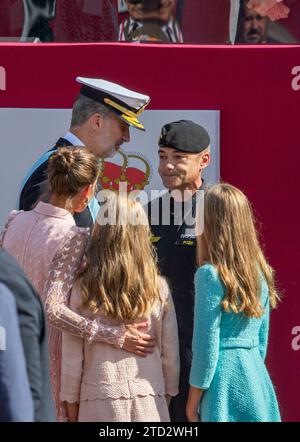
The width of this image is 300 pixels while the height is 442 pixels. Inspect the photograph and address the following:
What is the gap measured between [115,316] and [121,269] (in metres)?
0.15

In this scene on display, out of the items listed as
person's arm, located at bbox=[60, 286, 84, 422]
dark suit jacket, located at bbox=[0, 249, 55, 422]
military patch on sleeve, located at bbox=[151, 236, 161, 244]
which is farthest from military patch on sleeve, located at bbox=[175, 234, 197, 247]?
dark suit jacket, located at bbox=[0, 249, 55, 422]

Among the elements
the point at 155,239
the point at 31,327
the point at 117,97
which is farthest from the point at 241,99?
the point at 31,327

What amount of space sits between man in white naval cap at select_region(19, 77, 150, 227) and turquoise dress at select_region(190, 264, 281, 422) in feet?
3.56

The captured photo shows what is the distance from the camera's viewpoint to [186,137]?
3865mm

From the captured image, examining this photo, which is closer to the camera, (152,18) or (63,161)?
(63,161)

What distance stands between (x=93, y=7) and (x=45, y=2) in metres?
0.21

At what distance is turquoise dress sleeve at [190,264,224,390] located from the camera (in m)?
2.98

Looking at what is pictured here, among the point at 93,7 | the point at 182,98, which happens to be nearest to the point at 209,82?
the point at 182,98

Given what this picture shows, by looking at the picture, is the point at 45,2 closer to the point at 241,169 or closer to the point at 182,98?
the point at 182,98

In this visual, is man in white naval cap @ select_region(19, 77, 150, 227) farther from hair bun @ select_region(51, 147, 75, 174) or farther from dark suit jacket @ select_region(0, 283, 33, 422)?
dark suit jacket @ select_region(0, 283, 33, 422)

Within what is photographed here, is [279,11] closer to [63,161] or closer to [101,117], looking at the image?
[101,117]

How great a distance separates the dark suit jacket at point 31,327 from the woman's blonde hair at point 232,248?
3.46 feet

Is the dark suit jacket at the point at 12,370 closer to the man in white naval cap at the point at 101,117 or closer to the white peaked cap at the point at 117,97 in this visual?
the man in white naval cap at the point at 101,117

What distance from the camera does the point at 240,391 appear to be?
305cm
